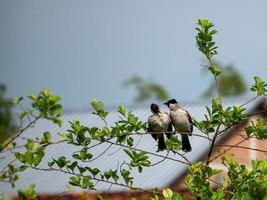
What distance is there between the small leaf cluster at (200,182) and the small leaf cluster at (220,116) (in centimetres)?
34

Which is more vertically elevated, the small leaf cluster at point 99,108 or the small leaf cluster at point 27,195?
the small leaf cluster at point 99,108

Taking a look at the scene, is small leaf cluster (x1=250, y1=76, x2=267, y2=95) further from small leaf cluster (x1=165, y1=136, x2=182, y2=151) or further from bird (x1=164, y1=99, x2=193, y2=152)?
bird (x1=164, y1=99, x2=193, y2=152)

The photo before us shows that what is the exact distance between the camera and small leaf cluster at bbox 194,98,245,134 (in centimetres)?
673

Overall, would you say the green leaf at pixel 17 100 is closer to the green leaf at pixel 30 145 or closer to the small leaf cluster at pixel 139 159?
→ the green leaf at pixel 30 145

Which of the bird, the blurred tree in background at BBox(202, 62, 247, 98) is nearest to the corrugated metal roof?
the bird

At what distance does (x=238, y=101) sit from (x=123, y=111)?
17190 mm

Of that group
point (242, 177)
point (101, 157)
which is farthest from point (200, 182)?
point (101, 157)

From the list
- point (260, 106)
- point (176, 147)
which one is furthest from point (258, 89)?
point (260, 106)

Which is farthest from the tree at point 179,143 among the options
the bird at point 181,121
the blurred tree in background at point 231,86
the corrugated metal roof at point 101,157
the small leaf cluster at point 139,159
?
the blurred tree in background at point 231,86

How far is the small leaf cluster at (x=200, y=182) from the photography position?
6.52m

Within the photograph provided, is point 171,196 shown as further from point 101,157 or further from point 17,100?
point 101,157

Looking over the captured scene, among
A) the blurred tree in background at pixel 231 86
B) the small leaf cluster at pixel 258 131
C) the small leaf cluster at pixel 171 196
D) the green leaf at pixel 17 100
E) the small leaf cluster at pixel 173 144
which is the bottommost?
the small leaf cluster at pixel 171 196

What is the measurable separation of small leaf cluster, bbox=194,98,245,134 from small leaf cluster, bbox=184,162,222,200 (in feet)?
1.12

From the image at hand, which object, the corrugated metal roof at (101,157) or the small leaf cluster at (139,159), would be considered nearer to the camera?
the small leaf cluster at (139,159)
